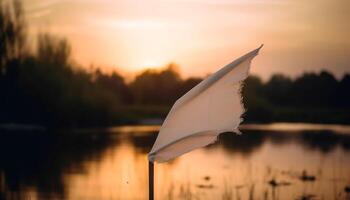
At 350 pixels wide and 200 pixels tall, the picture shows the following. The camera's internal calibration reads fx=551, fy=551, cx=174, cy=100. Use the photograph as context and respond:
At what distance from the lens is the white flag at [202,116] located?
1912 millimetres

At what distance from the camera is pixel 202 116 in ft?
6.33

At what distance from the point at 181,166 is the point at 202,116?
9.24 metres

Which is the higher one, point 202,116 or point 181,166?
point 202,116

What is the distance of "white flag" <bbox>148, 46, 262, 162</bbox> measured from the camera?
1.91 m

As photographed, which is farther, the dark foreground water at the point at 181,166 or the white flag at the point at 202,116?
the dark foreground water at the point at 181,166

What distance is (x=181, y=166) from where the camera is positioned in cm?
1108

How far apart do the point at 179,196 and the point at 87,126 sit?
341 inches

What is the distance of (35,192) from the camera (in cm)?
873

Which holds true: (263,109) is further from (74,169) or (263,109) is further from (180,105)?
(180,105)

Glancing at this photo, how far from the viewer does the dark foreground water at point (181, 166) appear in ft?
26.4

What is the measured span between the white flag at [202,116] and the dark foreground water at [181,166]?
4.11 m

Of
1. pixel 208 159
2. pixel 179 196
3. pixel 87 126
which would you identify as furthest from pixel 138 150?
pixel 179 196

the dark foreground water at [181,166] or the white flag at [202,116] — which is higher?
the white flag at [202,116]

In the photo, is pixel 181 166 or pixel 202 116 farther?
pixel 181 166
